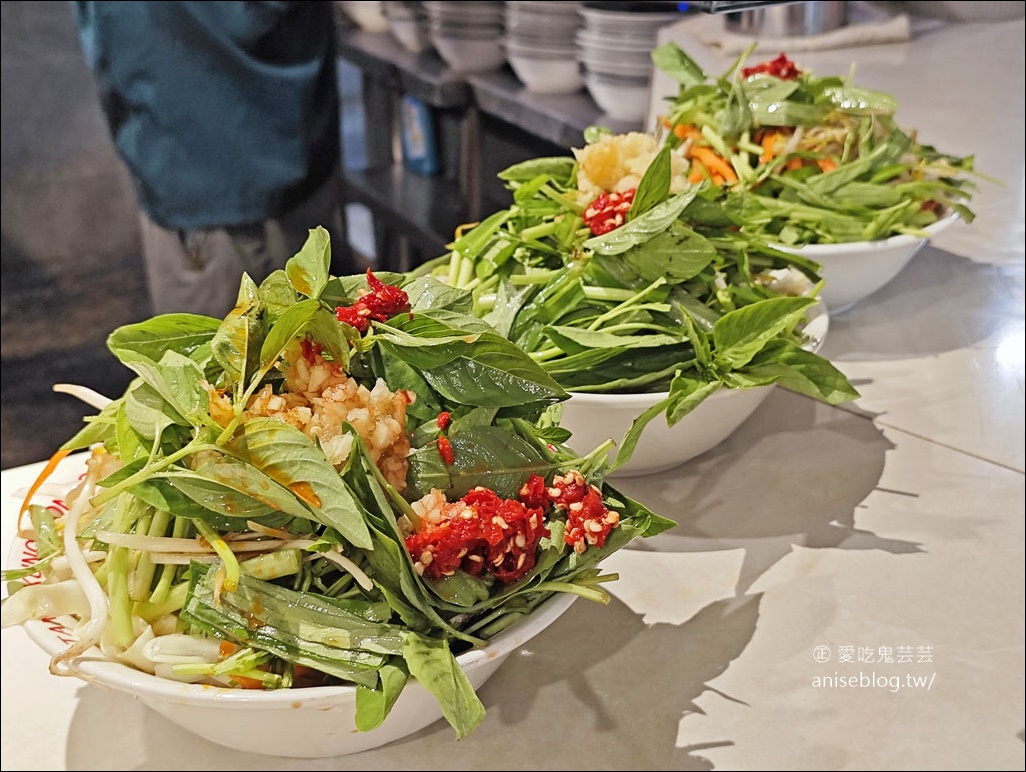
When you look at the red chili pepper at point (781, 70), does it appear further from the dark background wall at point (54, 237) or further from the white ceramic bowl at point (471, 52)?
the dark background wall at point (54, 237)

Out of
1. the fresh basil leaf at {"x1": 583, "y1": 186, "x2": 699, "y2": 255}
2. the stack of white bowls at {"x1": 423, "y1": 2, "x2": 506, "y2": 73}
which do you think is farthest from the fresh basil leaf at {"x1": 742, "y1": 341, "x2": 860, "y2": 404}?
the stack of white bowls at {"x1": 423, "y1": 2, "x2": 506, "y2": 73}

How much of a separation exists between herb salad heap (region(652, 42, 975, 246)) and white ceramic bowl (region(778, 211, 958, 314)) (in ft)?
0.06

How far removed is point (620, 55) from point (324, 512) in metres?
1.84

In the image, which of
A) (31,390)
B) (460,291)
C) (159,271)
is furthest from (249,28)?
(460,291)

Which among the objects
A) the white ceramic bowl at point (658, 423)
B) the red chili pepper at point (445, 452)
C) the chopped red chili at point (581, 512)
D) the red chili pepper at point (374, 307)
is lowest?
the white ceramic bowl at point (658, 423)

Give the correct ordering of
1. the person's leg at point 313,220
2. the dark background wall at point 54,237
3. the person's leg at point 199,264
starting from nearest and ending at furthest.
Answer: the dark background wall at point 54,237 < the person's leg at point 199,264 < the person's leg at point 313,220

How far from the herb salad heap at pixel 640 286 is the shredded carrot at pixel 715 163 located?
0.70ft

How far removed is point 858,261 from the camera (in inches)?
42.0

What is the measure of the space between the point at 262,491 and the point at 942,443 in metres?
0.79

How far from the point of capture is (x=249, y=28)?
7.07ft

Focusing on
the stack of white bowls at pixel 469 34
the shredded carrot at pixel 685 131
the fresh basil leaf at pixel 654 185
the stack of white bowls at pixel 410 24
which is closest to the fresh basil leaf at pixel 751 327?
the fresh basil leaf at pixel 654 185

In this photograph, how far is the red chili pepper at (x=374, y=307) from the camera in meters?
0.58

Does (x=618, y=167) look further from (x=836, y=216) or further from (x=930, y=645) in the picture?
(x=930, y=645)

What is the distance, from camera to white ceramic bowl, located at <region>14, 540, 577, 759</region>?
491mm
